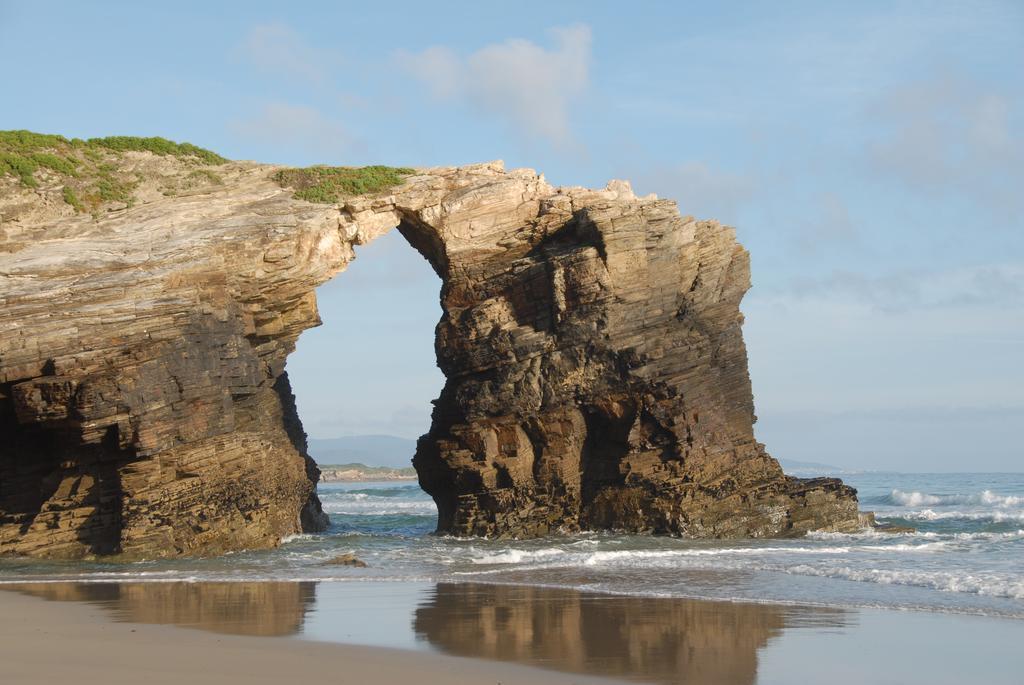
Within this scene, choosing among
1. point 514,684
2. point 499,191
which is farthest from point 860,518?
point 514,684

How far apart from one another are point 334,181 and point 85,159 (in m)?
6.25

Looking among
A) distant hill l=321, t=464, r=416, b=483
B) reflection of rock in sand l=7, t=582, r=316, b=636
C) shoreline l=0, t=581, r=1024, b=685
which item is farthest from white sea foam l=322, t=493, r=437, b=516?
distant hill l=321, t=464, r=416, b=483

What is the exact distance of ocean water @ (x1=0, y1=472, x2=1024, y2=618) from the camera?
17484 mm

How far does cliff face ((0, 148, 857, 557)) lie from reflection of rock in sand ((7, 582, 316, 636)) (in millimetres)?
4896

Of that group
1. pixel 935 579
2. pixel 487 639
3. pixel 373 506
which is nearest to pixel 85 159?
pixel 487 639

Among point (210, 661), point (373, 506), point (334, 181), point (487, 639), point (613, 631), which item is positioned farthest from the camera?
point (373, 506)

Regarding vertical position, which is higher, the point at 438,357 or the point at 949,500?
the point at 438,357

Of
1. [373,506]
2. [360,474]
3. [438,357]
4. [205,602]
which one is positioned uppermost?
[438,357]

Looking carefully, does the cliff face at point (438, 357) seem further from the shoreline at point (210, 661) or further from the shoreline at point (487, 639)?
the shoreline at point (210, 661)

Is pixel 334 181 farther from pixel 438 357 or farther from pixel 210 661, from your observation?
pixel 210 661

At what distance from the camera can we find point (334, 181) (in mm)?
29531

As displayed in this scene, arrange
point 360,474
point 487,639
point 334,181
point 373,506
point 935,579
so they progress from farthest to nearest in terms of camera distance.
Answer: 1. point 360,474
2. point 373,506
3. point 334,181
4. point 935,579
5. point 487,639

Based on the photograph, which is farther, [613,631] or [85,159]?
[85,159]

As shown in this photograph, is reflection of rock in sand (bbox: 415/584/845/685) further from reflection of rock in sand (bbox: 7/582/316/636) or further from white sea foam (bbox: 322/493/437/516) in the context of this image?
white sea foam (bbox: 322/493/437/516)
